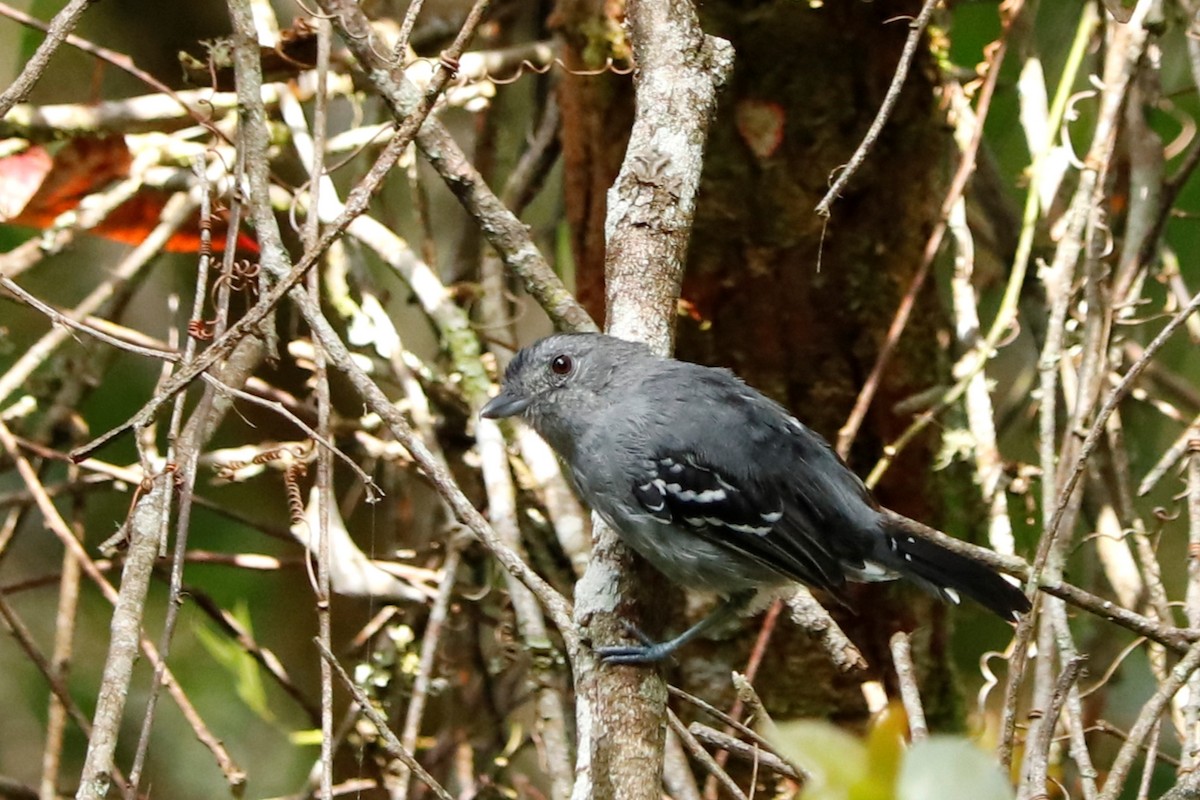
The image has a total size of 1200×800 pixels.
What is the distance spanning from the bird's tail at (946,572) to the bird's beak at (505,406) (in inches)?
36.3

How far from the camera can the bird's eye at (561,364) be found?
2.81m

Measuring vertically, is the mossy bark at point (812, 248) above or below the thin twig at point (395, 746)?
above

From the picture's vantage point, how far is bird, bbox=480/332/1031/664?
2668mm

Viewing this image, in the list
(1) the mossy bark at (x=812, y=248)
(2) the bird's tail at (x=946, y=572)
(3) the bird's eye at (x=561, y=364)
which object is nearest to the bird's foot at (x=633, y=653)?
(2) the bird's tail at (x=946, y=572)

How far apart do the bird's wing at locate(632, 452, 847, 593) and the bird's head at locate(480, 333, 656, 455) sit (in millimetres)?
220

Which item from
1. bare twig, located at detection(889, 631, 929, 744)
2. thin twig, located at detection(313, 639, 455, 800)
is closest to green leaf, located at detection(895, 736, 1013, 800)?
bare twig, located at detection(889, 631, 929, 744)

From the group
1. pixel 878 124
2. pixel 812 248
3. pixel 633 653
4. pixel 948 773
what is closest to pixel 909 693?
pixel 633 653

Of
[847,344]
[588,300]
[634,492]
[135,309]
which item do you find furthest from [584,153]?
[135,309]

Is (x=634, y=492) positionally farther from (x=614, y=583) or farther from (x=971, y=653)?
(x=971, y=653)

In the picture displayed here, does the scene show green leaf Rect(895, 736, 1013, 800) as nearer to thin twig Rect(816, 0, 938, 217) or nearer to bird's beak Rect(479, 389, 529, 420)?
thin twig Rect(816, 0, 938, 217)

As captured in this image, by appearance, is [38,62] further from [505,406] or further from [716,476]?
[716,476]

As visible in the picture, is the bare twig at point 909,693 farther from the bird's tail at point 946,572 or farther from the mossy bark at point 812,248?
the mossy bark at point 812,248

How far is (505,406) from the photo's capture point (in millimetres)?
2873

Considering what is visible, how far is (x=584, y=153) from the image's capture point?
3447mm
